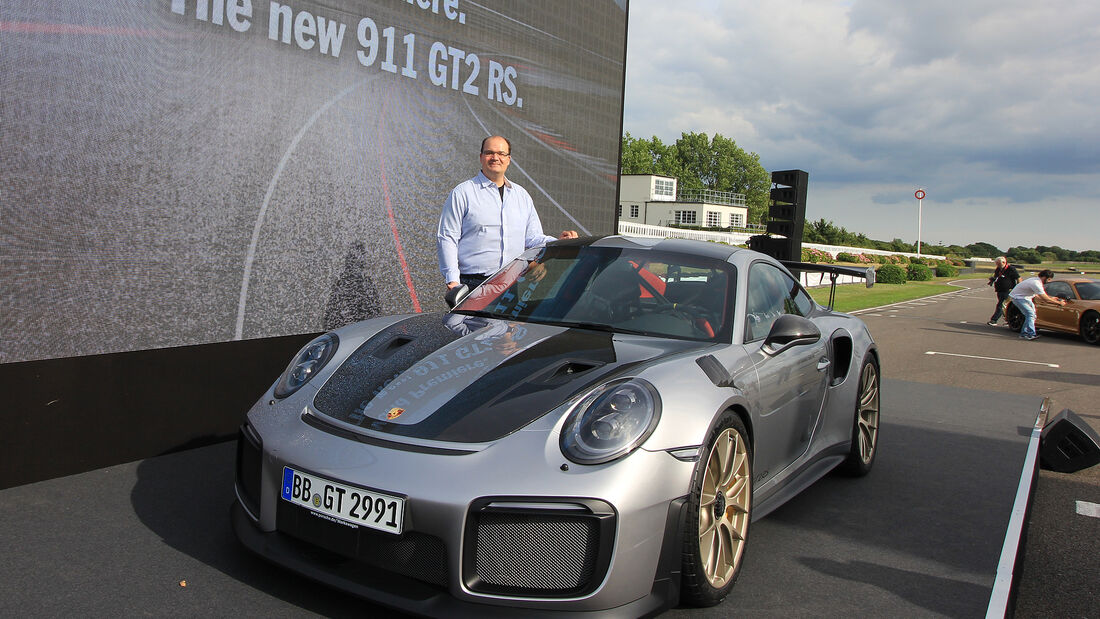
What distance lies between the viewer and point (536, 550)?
2504mm

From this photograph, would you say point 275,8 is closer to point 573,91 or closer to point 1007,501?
point 573,91

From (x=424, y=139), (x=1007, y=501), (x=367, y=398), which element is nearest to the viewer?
(x=367, y=398)

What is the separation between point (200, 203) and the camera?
5.00m

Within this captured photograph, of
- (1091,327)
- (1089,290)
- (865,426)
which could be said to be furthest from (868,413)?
(1089,290)

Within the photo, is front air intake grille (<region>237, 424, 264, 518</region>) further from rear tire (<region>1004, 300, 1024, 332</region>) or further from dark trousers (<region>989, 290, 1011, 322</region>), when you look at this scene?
dark trousers (<region>989, 290, 1011, 322</region>)

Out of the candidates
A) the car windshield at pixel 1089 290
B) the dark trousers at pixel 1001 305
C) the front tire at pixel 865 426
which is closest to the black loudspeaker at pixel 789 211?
the front tire at pixel 865 426

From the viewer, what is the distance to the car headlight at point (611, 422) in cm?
259

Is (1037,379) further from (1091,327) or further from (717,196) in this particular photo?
(717,196)

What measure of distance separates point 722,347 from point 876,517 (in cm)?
157

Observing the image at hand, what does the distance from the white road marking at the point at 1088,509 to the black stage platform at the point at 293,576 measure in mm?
288

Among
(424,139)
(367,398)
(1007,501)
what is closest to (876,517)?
(1007,501)

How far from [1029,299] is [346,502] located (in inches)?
722

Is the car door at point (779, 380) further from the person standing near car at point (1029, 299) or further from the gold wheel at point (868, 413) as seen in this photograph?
the person standing near car at point (1029, 299)

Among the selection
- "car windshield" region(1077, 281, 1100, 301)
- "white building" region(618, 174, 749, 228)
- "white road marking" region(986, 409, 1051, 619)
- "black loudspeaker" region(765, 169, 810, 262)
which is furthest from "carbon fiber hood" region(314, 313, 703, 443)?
"white building" region(618, 174, 749, 228)
